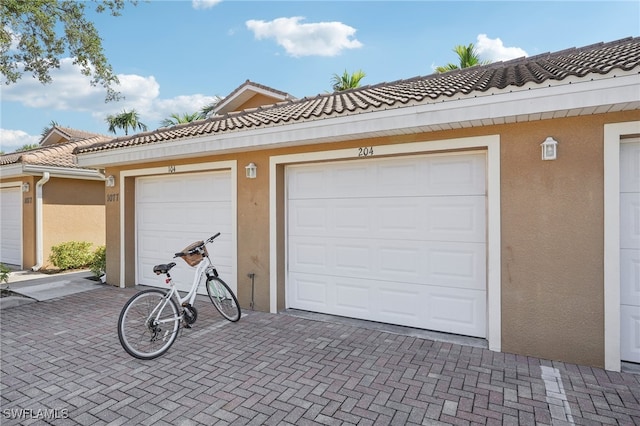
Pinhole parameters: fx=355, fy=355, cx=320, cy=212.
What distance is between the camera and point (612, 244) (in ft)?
13.6

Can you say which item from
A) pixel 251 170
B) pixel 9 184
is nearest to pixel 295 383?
pixel 251 170

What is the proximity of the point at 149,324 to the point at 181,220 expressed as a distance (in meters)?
3.65

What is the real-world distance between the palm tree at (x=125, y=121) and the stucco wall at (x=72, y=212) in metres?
16.2

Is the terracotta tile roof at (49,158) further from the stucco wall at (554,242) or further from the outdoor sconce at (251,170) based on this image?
the stucco wall at (554,242)

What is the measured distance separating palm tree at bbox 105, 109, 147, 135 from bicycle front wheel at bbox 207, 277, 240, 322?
25.6 m

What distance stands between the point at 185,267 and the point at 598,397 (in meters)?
7.38

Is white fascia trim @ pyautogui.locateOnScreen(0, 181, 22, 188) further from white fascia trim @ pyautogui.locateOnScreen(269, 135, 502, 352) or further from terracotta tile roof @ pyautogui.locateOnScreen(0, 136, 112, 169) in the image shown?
white fascia trim @ pyautogui.locateOnScreen(269, 135, 502, 352)

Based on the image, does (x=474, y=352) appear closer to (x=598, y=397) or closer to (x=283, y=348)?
(x=598, y=397)

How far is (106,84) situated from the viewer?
367 inches

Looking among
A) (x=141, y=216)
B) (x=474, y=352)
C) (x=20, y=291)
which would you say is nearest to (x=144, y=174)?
(x=141, y=216)

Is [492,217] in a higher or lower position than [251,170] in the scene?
lower

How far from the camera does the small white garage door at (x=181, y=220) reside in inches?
291

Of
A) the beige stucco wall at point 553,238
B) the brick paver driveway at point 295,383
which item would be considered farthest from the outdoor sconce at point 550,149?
the brick paver driveway at point 295,383

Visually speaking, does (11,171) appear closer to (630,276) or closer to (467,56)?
(630,276)
